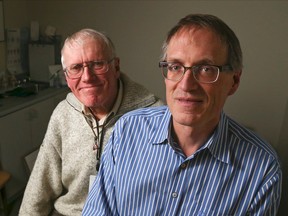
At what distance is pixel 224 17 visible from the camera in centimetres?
262

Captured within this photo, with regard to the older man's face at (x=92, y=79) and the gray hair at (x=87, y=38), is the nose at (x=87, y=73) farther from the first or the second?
the gray hair at (x=87, y=38)

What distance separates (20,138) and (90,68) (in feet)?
5.41

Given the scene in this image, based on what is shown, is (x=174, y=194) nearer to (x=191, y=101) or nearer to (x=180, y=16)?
(x=191, y=101)

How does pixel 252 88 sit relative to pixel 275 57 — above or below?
below

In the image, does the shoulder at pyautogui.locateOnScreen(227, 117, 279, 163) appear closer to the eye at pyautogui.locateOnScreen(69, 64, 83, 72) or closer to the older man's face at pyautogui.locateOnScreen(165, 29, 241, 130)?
the older man's face at pyautogui.locateOnScreen(165, 29, 241, 130)

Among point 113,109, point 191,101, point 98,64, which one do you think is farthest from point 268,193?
point 98,64

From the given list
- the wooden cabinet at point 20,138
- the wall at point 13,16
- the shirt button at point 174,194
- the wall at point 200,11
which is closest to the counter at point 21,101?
the wooden cabinet at point 20,138

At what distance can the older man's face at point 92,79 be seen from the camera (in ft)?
4.17

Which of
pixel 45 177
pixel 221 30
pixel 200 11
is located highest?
pixel 200 11

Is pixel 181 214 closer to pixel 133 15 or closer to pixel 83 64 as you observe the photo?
pixel 83 64

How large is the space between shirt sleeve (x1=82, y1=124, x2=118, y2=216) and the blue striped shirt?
1 cm

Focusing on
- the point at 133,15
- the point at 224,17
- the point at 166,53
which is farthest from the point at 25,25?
the point at 166,53

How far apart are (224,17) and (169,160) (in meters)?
2.01

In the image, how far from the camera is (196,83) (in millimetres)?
876
